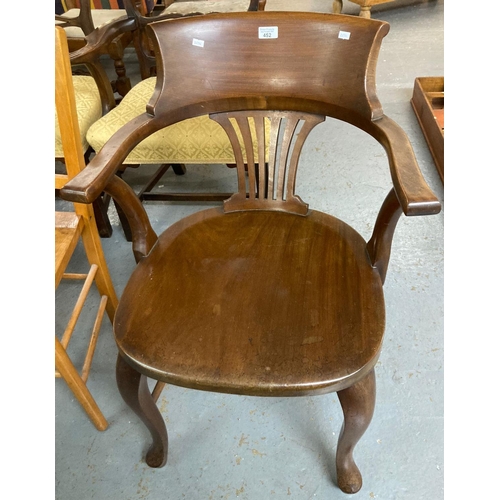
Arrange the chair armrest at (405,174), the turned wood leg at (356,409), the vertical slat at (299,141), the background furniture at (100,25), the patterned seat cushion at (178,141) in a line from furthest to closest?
the background furniture at (100,25), the patterned seat cushion at (178,141), the vertical slat at (299,141), the turned wood leg at (356,409), the chair armrest at (405,174)

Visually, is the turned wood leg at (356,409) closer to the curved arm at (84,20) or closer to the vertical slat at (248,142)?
the vertical slat at (248,142)

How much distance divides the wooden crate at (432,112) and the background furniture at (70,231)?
158 centimetres

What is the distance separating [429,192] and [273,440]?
0.81 m

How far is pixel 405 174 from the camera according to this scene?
75 centimetres

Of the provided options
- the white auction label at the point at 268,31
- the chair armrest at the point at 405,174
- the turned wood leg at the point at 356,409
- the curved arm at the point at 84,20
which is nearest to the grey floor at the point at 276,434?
the turned wood leg at the point at 356,409

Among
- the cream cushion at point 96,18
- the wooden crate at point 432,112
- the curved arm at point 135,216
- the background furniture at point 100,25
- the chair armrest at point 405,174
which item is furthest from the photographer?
the cream cushion at point 96,18

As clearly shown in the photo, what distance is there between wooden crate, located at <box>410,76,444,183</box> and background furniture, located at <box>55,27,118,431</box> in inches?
62.0

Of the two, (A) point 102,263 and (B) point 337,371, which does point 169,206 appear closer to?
(A) point 102,263

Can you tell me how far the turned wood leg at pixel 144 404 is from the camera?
2.92ft

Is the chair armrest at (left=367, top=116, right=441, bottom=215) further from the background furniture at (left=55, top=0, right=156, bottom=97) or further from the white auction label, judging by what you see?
the background furniture at (left=55, top=0, right=156, bottom=97)

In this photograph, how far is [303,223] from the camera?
1.08 meters

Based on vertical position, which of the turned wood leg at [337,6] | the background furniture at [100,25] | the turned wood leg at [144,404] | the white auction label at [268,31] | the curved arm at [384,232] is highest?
the turned wood leg at [337,6]

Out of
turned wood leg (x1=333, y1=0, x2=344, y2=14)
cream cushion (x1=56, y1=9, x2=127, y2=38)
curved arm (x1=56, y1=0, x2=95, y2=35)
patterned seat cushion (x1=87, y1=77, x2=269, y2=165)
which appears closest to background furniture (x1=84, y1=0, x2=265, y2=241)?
patterned seat cushion (x1=87, y1=77, x2=269, y2=165)

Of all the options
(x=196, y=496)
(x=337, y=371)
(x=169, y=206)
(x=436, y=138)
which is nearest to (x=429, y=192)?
(x=337, y=371)
